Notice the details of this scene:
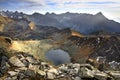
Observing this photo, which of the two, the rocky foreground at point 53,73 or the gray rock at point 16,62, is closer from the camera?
the rocky foreground at point 53,73

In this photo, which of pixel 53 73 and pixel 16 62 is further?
pixel 16 62

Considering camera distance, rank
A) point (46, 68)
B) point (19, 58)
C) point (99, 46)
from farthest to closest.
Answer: point (99, 46) < point (19, 58) < point (46, 68)

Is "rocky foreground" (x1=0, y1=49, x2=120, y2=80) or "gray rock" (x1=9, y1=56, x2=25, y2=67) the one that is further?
"gray rock" (x1=9, y1=56, x2=25, y2=67)

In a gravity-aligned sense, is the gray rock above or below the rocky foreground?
above

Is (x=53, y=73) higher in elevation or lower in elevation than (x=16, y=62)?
lower

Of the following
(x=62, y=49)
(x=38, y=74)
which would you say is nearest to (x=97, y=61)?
(x=62, y=49)

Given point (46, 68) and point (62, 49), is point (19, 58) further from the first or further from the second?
point (62, 49)

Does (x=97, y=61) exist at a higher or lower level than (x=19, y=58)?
lower

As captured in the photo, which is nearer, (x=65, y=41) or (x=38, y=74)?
(x=38, y=74)

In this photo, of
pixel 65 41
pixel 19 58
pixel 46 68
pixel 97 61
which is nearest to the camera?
pixel 46 68

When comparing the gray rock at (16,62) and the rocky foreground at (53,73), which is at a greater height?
the gray rock at (16,62)
